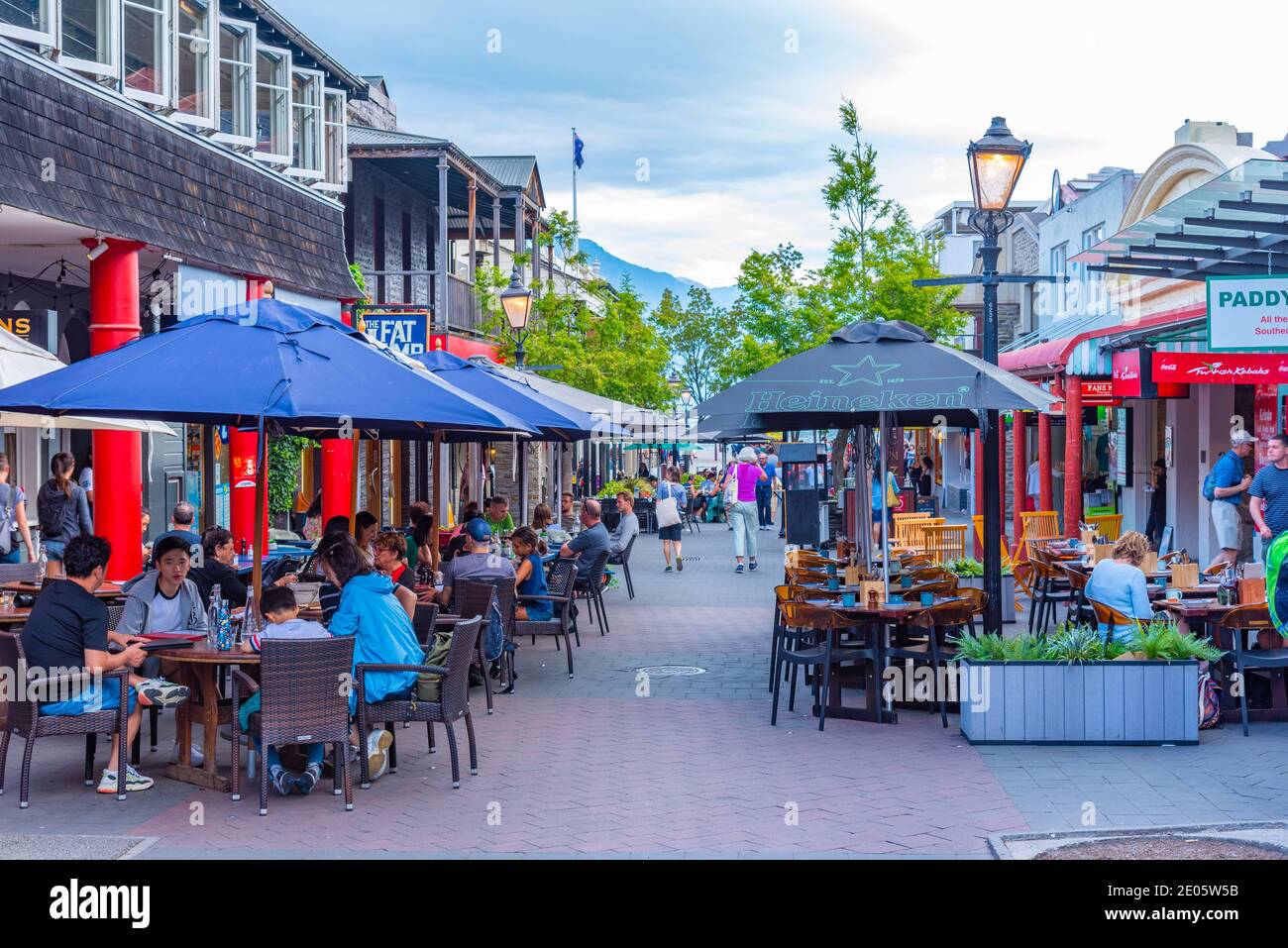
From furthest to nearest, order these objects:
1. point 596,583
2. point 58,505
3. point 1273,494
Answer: point 596,583
point 58,505
point 1273,494

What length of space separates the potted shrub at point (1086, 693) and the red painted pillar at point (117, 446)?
851 cm

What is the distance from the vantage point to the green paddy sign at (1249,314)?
9.67 m

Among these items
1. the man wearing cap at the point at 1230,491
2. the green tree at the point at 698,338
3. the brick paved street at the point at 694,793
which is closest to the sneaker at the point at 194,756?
the brick paved street at the point at 694,793

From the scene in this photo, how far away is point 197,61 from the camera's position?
15523 mm

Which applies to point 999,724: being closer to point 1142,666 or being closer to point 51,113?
point 1142,666

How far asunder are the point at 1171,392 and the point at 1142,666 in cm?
1018

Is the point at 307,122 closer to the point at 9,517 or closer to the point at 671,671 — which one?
the point at 9,517

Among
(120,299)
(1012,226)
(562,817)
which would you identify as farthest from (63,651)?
(1012,226)

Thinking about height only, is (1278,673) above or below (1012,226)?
below

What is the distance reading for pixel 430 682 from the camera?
7902mm

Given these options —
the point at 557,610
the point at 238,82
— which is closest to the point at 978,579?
the point at 557,610

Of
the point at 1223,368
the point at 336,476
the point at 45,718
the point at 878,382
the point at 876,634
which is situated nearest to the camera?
the point at 45,718

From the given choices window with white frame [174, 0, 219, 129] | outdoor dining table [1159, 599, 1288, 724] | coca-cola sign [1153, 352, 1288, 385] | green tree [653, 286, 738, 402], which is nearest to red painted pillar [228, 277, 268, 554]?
window with white frame [174, 0, 219, 129]

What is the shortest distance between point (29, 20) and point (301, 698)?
25.0 feet
